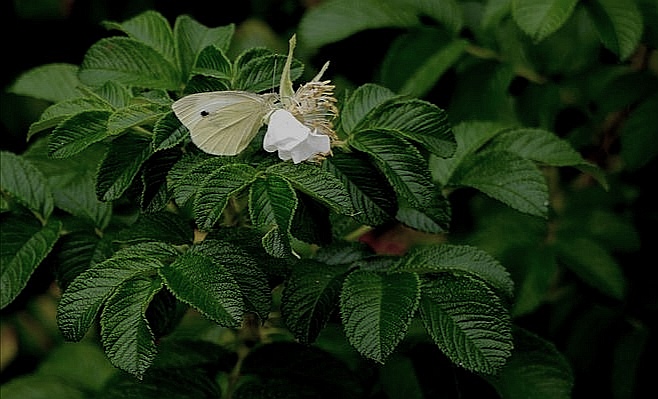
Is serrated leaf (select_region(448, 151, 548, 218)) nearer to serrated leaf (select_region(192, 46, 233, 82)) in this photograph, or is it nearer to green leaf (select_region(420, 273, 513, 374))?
green leaf (select_region(420, 273, 513, 374))

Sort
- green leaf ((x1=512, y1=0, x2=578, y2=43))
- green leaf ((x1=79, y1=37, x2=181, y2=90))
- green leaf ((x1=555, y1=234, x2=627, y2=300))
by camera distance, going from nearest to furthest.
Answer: green leaf ((x1=79, y1=37, x2=181, y2=90)) < green leaf ((x1=512, y1=0, x2=578, y2=43)) < green leaf ((x1=555, y1=234, x2=627, y2=300))

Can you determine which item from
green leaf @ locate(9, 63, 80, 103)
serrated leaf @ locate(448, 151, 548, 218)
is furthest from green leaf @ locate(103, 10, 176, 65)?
serrated leaf @ locate(448, 151, 548, 218)

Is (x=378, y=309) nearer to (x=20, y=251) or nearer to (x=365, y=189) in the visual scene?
(x=365, y=189)

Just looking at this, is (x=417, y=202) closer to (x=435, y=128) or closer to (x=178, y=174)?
(x=435, y=128)

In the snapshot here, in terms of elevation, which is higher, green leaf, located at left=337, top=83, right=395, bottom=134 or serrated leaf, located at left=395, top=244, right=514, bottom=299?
green leaf, located at left=337, top=83, right=395, bottom=134

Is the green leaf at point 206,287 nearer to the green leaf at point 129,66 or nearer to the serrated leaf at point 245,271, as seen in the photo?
the serrated leaf at point 245,271

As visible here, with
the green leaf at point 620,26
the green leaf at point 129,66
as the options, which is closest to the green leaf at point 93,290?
the green leaf at point 129,66

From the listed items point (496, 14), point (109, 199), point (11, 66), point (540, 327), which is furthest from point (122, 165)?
point (11, 66)

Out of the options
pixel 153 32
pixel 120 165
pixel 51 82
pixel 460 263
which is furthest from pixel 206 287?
pixel 51 82
